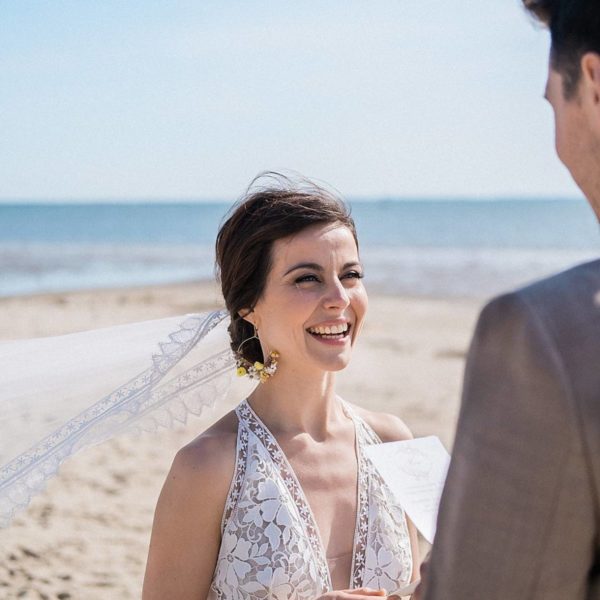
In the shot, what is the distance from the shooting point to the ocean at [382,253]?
24.3 metres

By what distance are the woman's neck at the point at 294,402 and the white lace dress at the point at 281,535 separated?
2.1 inches

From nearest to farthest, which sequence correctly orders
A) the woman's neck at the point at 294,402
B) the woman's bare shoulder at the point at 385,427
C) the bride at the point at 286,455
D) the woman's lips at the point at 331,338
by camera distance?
the bride at the point at 286,455
the woman's lips at the point at 331,338
the woman's neck at the point at 294,402
the woman's bare shoulder at the point at 385,427

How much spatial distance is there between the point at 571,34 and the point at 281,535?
2038mm

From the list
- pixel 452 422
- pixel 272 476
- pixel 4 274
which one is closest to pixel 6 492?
pixel 272 476

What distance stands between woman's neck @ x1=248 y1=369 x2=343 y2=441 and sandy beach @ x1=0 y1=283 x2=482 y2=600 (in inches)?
110

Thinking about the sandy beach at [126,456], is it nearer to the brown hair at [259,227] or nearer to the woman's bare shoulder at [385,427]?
the woman's bare shoulder at [385,427]

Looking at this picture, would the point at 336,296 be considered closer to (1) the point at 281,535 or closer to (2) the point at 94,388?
(1) the point at 281,535

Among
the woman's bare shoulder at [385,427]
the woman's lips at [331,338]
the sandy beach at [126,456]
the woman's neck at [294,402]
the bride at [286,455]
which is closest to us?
the bride at [286,455]

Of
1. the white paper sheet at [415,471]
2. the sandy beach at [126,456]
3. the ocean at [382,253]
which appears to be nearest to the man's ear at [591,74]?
the white paper sheet at [415,471]

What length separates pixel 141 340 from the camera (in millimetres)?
3660

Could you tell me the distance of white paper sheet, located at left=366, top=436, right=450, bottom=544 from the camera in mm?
2697

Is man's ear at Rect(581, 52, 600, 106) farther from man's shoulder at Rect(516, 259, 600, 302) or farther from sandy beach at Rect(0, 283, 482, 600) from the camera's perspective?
sandy beach at Rect(0, 283, 482, 600)

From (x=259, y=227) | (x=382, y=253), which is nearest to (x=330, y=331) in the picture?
(x=259, y=227)

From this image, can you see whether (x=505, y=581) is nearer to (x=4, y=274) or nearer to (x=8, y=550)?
(x=8, y=550)
